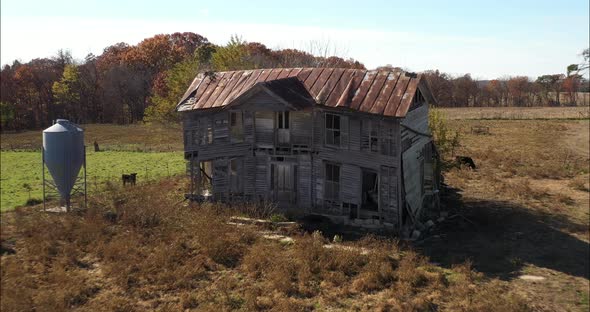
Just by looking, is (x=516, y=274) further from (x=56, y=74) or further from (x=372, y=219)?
(x=56, y=74)

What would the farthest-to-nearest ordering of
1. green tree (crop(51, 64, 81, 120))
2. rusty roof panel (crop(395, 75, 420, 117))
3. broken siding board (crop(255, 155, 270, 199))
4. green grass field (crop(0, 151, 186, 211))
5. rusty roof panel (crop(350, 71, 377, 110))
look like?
green tree (crop(51, 64, 81, 120)) < green grass field (crop(0, 151, 186, 211)) < broken siding board (crop(255, 155, 270, 199)) < rusty roof panel (crop(350, 71, 377, 110)) < rusty roof panel (crop(395, 75, 420, 117))

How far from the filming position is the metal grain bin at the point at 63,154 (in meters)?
19.1

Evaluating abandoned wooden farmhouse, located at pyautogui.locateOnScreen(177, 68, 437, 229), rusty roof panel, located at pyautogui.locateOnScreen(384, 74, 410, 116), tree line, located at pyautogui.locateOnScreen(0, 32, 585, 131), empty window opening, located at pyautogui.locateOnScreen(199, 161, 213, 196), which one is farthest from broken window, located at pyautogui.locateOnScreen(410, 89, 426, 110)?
tree line, located at pyautogui.locateOnScreen(0, 32, 585, 131)

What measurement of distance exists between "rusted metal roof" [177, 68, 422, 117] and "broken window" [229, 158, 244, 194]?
2.78 metres

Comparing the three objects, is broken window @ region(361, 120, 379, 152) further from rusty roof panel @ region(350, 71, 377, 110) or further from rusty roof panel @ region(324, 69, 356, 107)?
rusty roof panel @ region(324, 69, 356, 107)

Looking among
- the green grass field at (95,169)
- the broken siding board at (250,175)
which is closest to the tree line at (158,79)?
the green grass field at (95,169)

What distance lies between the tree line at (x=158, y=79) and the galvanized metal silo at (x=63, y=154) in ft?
62.9

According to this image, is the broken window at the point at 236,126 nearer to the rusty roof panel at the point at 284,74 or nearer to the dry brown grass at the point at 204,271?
the rusty roof panel at the point at 284,74

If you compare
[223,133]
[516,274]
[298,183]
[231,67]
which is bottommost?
[516,274]

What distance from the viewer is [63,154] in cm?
1917

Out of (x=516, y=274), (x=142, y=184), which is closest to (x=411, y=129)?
(x=516, y=274)

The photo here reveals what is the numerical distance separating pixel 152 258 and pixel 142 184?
12.3 m

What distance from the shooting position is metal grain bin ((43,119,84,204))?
752 inches

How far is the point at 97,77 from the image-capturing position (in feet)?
199
